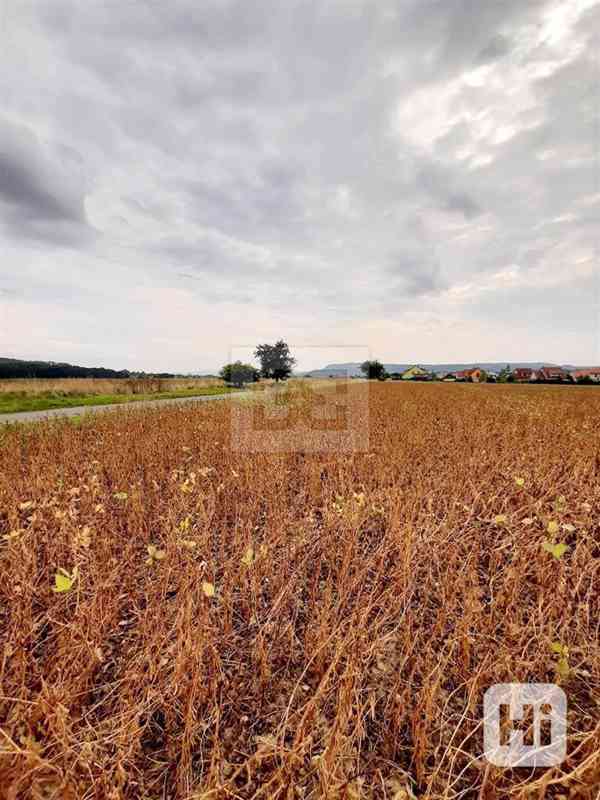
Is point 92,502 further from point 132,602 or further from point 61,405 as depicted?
point 61,405

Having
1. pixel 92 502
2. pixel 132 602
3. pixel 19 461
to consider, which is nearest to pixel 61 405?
pixel 19 461

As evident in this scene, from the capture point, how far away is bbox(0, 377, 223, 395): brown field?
20.3 meters

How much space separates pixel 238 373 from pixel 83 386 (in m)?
23.8

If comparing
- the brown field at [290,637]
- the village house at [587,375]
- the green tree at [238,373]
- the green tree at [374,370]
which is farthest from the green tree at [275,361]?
the village house at [587,375]

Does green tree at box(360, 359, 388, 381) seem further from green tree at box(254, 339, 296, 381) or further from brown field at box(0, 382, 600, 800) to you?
brown field at box(0, 382, 600, 800)

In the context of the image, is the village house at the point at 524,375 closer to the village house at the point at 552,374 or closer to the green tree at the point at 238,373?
the village house at the point at 552,374

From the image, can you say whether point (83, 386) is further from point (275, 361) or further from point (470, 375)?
point (470, 375)

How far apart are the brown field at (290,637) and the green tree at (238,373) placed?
39744 mm

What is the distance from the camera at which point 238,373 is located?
46.0 m

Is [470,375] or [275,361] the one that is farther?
[470,375]

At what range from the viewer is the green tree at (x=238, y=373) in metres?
44.2

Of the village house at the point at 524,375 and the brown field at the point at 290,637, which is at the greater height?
the village house at the point at 524,375

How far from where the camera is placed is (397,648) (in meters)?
2.19

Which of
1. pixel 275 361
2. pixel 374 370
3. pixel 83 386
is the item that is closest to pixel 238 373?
pixel 275 361
